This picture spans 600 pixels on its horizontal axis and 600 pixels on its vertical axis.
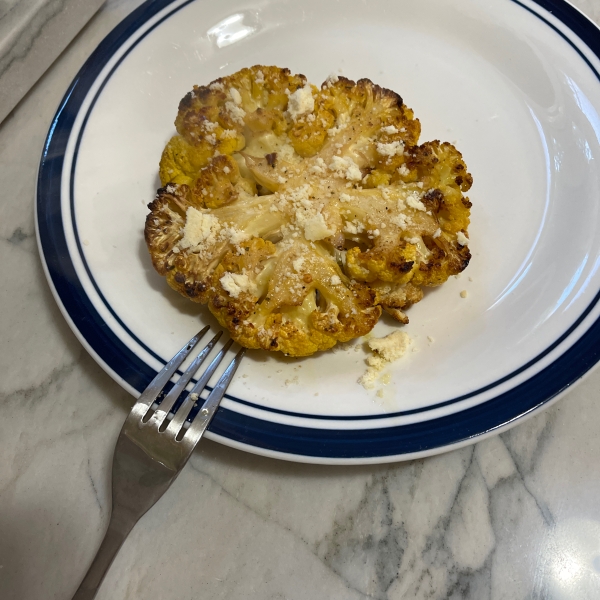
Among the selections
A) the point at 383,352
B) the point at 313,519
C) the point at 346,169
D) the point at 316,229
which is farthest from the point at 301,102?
the point at 313,519

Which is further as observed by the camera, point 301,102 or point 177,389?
point 301,102

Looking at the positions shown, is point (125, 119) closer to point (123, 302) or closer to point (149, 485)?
point (123, 302)

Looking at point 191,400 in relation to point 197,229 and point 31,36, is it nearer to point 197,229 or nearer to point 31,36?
point 197,229

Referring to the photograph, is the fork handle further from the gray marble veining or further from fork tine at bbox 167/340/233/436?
the gray marble veining

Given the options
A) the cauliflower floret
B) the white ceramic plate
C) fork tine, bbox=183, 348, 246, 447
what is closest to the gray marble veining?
the white ceramic plate

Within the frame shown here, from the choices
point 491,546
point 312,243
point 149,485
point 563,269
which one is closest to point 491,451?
point 491,546

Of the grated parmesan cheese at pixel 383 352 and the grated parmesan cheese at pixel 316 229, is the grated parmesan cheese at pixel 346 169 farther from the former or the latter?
the grated parmesan cheese at pixel 383 352

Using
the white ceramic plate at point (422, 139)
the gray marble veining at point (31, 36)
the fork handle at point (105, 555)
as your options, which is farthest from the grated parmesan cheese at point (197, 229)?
the gray marble veining at point (31, 36)
